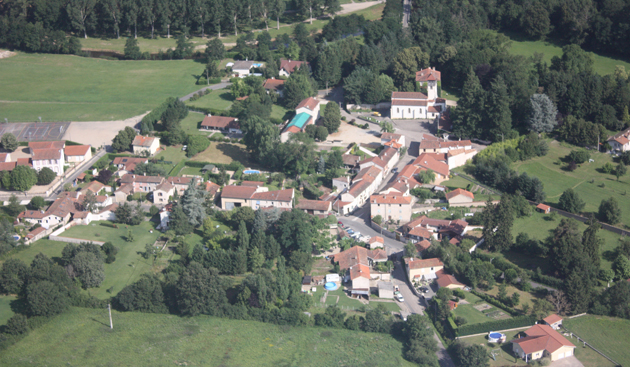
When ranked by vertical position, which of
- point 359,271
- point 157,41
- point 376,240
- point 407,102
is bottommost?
point 359,271

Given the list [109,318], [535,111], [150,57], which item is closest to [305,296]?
[109,318]

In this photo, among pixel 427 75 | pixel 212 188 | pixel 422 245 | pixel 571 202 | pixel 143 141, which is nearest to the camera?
pixel 422 245

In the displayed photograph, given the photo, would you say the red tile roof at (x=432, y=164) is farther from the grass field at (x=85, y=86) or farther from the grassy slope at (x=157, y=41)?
the grassy slope at (x=157, y=41)

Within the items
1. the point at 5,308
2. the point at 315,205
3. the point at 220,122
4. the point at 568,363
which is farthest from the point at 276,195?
the point at 568,363

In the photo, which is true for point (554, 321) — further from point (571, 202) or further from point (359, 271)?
point (571, 202)

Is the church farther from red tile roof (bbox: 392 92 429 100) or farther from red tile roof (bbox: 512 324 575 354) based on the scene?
red tile roof (bbox: 512 324 575 354)

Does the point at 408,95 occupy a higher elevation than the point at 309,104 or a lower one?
higher
